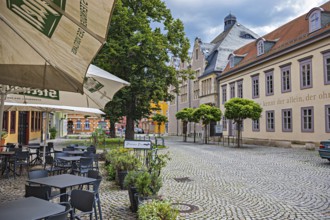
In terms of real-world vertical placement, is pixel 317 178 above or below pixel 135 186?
below

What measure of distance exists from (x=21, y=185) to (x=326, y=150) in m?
12.7

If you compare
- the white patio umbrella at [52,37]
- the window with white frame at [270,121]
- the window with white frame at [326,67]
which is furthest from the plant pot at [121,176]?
the window with white frame at [270,121]

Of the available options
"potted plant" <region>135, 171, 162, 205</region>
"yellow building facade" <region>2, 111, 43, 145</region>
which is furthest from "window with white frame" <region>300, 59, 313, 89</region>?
"yellow building facade" <region>2, 111, 43, 145</region>

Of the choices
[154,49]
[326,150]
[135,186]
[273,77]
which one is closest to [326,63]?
[273,77]

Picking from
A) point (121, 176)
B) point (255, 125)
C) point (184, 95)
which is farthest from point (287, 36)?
point (184, 95)

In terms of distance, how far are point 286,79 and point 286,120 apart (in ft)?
11.5

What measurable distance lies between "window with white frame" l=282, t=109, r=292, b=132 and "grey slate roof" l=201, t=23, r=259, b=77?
15354 mm

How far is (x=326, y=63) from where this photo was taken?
→ 21.4 metres

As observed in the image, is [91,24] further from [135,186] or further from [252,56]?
[252,56]

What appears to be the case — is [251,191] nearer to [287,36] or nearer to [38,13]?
[38,13]

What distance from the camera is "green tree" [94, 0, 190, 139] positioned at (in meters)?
21.1

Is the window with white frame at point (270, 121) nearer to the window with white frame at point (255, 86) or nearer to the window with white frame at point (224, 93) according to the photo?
the window with white frame at point (255, 86)

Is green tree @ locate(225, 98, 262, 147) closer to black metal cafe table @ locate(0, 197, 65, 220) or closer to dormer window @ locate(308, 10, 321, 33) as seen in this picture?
dormer window @ locate(308, 10, 321, 33)

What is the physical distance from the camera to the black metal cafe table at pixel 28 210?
3369 millimetres
